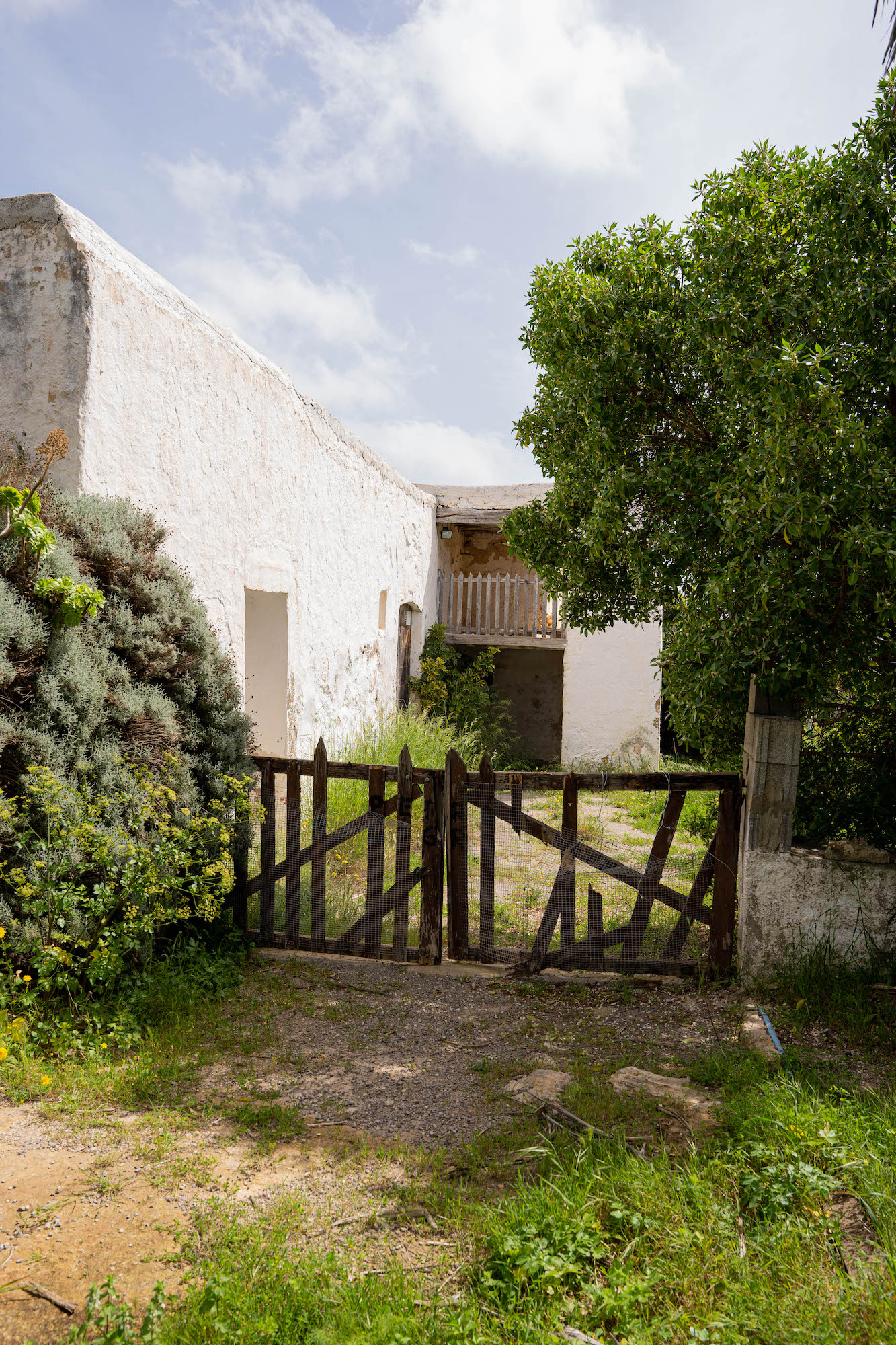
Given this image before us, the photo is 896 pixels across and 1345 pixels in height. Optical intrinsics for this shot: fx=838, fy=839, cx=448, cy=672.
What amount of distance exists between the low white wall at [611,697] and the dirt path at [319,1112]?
302 inches

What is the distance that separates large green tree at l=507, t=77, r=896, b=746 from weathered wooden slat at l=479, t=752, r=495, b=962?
45.3 inches

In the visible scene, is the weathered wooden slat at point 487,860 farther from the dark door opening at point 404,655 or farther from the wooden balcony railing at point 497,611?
the wooden balcony railing at point 497,611

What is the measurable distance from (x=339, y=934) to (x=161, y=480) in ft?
10.0

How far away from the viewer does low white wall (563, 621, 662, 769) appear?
39.8 feet

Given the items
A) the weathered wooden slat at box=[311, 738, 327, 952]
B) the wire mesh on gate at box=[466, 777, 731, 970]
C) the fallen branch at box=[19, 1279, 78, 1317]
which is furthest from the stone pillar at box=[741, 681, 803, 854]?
the fallen branch at box=[19, 1279, 78, 1317]

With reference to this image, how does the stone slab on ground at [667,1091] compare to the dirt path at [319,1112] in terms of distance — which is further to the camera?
the stone slab on ground at [667,1091]

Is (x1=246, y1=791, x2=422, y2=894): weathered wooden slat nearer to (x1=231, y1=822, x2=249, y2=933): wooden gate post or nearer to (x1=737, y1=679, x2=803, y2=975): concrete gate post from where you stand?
(x1=231, y1=822, x2=249, y2=933): wooden gate post

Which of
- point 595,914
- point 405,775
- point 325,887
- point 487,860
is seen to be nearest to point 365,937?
point 325,887

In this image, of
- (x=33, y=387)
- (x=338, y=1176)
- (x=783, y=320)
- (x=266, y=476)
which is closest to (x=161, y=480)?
(x=33, y=387)

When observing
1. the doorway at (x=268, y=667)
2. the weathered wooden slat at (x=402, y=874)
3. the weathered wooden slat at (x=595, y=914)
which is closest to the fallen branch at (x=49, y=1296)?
the weathered wooden slat at (x=402, y=874)

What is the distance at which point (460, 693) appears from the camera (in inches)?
479

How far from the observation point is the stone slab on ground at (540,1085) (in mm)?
3320

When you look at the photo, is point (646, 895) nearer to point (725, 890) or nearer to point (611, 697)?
point (725, 890)

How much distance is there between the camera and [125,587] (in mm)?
4395
